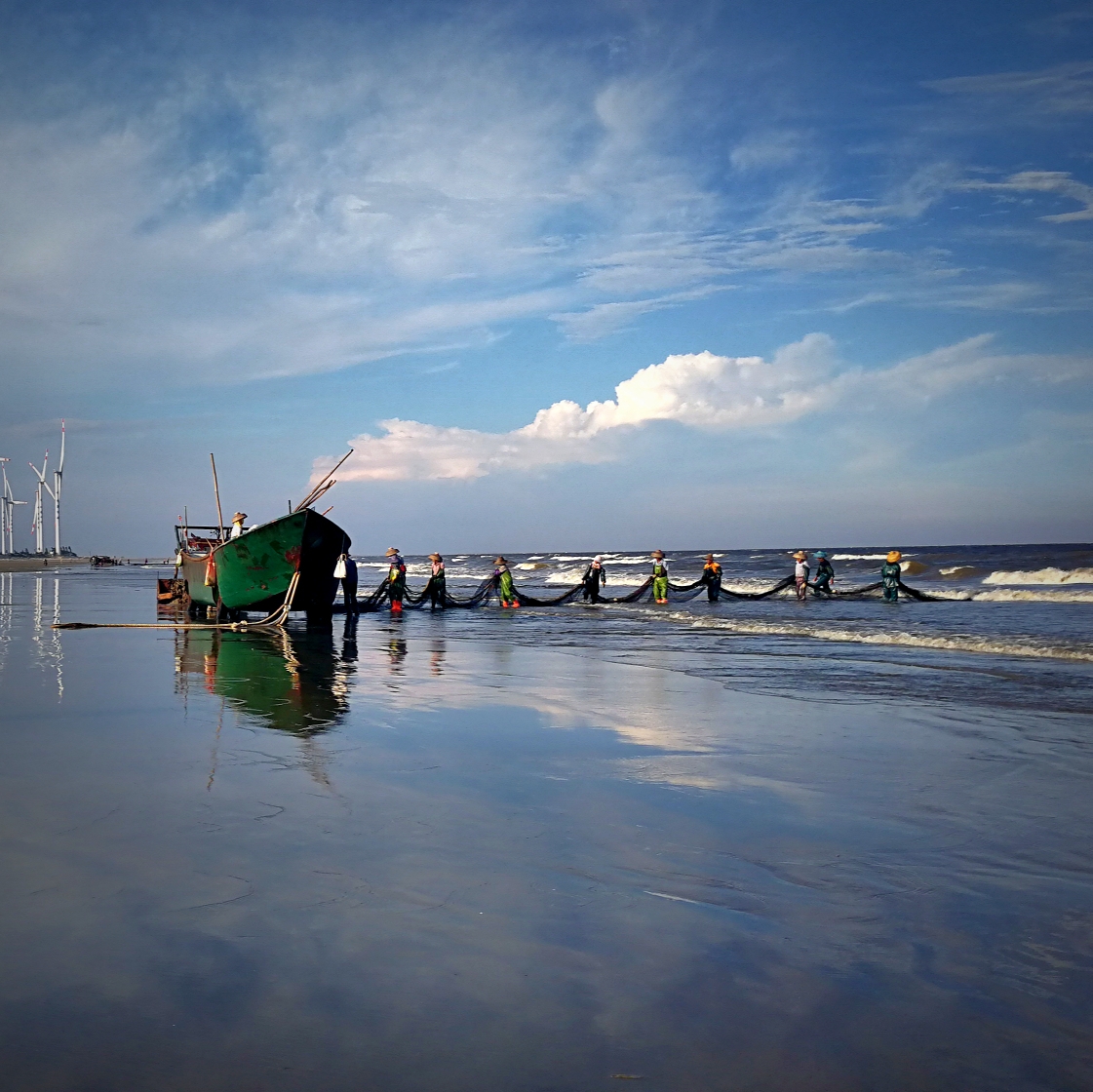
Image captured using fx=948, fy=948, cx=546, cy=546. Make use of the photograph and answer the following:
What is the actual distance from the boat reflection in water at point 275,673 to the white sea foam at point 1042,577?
32901mm

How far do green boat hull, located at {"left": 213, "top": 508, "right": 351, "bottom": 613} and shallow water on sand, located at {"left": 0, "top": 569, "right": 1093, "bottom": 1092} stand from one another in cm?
1082

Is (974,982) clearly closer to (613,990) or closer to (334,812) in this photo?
(613,990)

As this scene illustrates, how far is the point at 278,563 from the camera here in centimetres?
1936

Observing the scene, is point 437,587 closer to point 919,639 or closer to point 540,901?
point 919,639

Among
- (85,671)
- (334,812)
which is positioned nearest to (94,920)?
(334,812)

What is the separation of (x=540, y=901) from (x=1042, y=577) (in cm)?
4300

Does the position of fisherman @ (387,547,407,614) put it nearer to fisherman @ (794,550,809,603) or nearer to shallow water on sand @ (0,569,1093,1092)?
fisherman @ (794,550,809,603)

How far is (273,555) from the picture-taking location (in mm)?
19281

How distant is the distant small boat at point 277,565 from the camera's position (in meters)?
19.0

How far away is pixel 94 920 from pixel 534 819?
7.12ft

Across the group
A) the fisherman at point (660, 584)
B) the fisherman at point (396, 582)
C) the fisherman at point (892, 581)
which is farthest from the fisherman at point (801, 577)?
the fisherman at point (396, 582)

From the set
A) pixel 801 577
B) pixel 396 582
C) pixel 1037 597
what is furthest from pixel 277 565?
pixel 1037 597

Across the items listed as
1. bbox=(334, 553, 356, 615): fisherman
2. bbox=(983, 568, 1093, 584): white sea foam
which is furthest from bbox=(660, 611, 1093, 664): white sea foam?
bbox=(983, 568, 1093, 584): white sea foam

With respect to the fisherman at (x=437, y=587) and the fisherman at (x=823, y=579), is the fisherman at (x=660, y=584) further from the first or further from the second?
the fisherman at (x=437, y=587)
